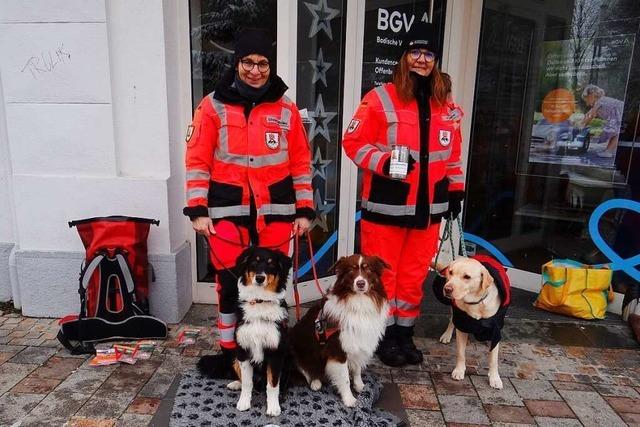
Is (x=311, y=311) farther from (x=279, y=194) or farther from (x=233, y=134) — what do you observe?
(x=233, y=134)

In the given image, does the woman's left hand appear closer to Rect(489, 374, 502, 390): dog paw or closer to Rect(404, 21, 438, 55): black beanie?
Rect(404, 21, 438, 55): black beanie

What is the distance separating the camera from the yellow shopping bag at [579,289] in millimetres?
4113

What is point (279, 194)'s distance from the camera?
9.30 ft

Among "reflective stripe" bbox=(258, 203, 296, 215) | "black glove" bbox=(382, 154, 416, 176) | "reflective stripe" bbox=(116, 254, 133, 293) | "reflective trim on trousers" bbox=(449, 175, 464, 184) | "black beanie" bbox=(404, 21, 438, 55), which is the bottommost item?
"reflective stripe" bbox=(116, 254, 133, 293)

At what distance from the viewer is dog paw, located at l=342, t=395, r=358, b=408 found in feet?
9.06

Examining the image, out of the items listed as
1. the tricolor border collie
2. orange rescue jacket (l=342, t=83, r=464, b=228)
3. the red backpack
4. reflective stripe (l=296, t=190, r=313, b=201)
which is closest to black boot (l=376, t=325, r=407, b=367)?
orange rescue jacket (l=342, t=83, r=464, b=228)

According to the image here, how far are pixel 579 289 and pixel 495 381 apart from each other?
1.60 metres

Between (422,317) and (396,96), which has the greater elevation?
(396,96)

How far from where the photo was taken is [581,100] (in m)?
4.46

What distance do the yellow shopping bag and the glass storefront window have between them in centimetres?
37

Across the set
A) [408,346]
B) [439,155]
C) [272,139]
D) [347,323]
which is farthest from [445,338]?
[272,139]

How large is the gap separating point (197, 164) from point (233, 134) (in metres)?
0.27

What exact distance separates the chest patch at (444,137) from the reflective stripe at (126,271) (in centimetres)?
236

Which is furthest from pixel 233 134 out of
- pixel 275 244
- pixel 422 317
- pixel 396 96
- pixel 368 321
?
pixel 422 317
